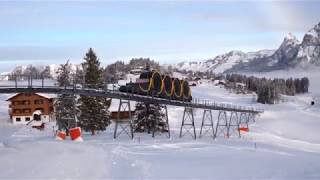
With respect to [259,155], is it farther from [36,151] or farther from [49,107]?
[49,107]

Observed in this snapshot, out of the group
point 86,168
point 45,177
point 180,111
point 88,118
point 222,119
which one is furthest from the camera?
point 180,111

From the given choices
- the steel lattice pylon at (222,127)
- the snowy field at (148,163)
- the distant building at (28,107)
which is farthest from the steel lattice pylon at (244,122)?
the snowy field at (148,163)

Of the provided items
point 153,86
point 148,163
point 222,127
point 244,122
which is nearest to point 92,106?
point 153,86

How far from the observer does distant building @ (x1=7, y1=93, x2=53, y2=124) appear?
75875 millimetres

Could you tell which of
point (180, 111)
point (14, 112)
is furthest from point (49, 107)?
point (180, 111)

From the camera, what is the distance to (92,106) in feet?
160

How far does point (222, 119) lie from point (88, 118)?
149 ft

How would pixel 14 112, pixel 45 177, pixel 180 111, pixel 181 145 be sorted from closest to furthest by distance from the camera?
1. pixel 45 177
2. pixel 181 145
3. pixel 14 112
4. pixel 180 111

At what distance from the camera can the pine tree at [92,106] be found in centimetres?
4831

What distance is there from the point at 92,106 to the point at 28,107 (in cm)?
3336

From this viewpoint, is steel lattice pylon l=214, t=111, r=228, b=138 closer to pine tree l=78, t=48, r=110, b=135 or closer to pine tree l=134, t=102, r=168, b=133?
pine tree l=134, t=102, r=168, b=133

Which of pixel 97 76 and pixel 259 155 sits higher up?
pixel 97 76

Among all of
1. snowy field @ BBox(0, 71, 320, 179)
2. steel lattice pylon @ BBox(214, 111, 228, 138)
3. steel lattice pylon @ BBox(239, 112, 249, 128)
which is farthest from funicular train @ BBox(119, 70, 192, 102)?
steel lattice pylon @ BBox(239, 112, 249, 128)

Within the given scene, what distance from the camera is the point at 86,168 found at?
77.0 feet
